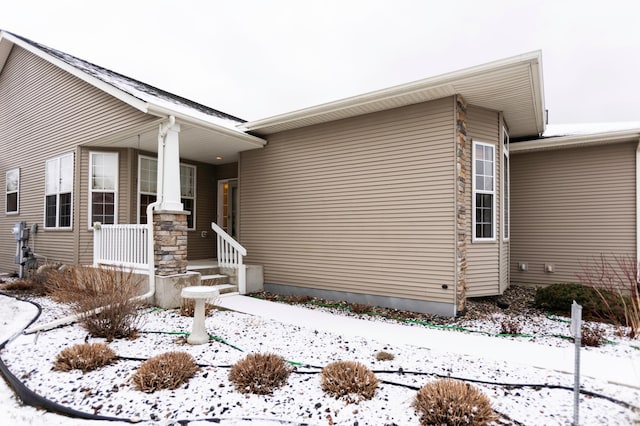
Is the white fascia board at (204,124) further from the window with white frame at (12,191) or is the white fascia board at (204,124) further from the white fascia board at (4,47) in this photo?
the white fascia board at (4,47)

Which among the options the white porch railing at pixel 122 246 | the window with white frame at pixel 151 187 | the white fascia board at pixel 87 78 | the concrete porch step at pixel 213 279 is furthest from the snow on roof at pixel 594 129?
the white porch railing at pixel 122 246

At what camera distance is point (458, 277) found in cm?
546

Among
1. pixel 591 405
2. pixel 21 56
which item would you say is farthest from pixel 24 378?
pixel 21 56

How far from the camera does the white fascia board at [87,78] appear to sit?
606 cm

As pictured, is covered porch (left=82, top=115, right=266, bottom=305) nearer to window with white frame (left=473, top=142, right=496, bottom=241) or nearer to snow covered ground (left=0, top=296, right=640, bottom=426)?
snow covered ground (left=0, top=296, right=640, bottom=426)

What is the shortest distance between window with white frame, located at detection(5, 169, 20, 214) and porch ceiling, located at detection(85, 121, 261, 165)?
418 cm

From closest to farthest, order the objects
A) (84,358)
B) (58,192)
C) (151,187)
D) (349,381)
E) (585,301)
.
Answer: (349,381), (84,358), (585,301), (151,187), (58,192)

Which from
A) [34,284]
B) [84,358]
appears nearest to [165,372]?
[84,358]

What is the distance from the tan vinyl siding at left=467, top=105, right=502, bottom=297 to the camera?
6.07 m

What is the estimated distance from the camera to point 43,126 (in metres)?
9.04

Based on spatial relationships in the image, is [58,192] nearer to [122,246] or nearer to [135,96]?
[122,246]

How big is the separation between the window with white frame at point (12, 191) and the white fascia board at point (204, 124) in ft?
23.6

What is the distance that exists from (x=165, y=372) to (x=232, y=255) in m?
4.48

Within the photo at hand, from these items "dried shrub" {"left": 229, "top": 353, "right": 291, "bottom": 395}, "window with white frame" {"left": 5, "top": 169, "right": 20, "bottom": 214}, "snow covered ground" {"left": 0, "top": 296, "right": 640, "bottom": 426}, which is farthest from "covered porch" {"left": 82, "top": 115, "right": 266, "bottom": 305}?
"window with white frame" {"left": 5, "top": 169, "right": 20, "bottom": 214}
